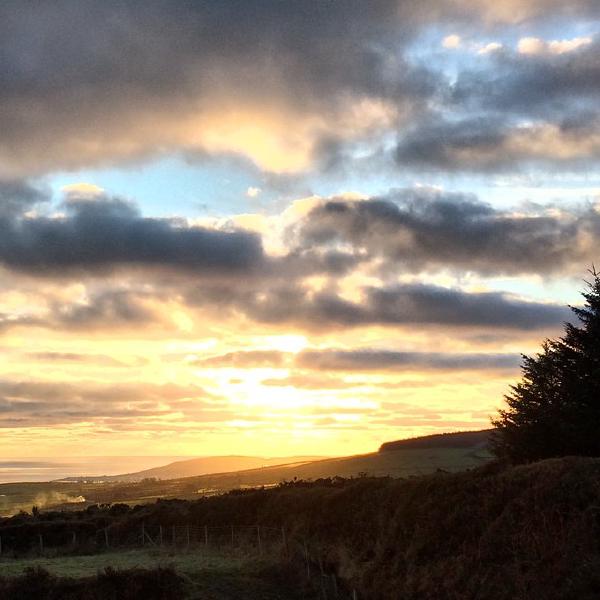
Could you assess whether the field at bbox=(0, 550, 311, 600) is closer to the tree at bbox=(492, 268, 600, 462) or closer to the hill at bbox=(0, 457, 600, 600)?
the hill at bbox=(0, 457, 600, 600)

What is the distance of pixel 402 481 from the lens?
4041 cm

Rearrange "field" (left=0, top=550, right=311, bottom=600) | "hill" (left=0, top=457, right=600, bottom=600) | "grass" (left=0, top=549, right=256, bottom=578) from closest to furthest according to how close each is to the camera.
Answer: "hill" (left=0, top=457, right=600, bottom=600) → "field" (left=0, top=550, right=311, bottom=600) → "grass" (left=0, top=549, right=256, bottom=578)

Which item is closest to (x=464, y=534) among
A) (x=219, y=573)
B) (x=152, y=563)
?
(x=219, y=573)

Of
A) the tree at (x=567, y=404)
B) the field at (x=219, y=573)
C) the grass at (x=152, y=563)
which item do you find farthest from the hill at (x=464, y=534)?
the tree at (x=567, y=404)

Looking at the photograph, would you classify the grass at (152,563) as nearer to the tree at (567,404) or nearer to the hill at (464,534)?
the hill at (464,534)

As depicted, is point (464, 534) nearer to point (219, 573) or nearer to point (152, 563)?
point (219, 573)

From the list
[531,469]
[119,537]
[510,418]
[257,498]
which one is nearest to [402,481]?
[531,469]

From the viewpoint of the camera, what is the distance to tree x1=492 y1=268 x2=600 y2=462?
4722 cm

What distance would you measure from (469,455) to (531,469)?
4179 inches

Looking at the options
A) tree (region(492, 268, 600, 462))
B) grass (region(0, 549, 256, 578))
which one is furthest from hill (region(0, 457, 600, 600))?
tree (region(492, 268, 600, 462))

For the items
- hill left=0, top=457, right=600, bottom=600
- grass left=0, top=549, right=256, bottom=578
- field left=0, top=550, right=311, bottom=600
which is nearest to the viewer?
hill left=0, top=457, right=600, bottom=600

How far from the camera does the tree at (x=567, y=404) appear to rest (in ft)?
155

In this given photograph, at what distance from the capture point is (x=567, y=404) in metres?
49.2

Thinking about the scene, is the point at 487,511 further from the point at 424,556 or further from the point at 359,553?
the point at 359,553
